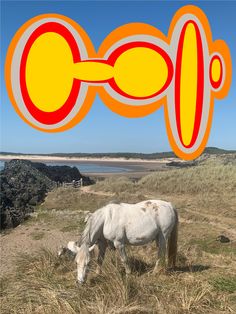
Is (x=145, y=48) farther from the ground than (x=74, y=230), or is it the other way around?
(x=145, y=48)

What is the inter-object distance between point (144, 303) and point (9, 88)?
14.4 ft

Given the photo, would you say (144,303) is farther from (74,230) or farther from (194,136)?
(74,230)

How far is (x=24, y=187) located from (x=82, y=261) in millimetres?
20534

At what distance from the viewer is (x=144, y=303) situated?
5.55 m

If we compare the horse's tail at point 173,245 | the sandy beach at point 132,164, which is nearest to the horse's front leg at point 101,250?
the horse's tail at point 173,245

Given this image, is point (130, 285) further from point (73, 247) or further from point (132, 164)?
point (132, 164)

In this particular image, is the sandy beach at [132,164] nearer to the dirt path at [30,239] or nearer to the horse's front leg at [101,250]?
the dirt path at [30,239]

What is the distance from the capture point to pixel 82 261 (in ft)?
19.6

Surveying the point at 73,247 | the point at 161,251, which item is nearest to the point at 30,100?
the point at 73,247

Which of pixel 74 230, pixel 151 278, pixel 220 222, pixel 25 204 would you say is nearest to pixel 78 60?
pixel 151 278

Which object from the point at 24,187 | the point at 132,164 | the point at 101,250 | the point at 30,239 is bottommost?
the point at 30,239

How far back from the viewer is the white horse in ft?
21.1

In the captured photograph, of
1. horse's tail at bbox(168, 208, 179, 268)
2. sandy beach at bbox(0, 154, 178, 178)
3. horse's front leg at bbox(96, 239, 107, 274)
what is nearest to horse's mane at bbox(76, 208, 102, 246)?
horse's front leg at bbox(96, 239, 107, 274)

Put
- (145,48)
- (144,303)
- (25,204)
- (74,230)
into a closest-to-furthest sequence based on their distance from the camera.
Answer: (144,303), (145,48), (74,230), (25,204)
